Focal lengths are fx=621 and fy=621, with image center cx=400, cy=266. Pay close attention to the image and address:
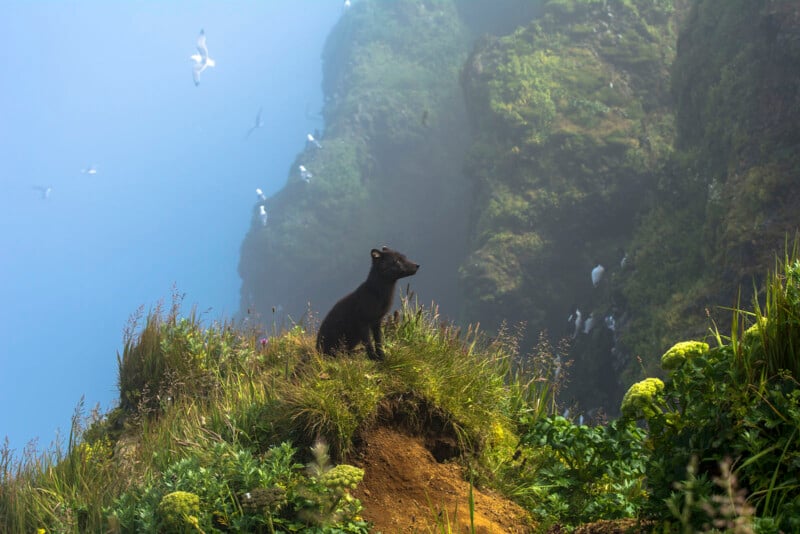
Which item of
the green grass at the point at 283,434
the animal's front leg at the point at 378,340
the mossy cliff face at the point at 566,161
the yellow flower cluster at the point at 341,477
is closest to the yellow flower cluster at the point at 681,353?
the green grass at the point at 283,434

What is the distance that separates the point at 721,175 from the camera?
51.9 feet

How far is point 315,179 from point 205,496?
46.7 meters

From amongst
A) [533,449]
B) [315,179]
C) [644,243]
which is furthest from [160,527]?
[315,179]

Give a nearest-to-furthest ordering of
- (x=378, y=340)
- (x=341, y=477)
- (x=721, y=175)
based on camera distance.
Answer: (x=341, y=477), (x=378, y=340), (x=721, y=175)

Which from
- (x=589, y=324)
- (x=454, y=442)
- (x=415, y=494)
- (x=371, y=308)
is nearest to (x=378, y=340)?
(x=371, y=308)

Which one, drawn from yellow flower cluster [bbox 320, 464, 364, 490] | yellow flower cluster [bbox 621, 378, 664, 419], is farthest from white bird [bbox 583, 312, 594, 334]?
yellow flower cluster [bbox 320, 464, 364, 490]

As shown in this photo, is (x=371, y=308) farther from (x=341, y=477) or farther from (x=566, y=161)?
(x=566, y=161)

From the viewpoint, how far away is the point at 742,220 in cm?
1277

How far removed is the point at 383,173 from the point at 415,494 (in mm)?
43700

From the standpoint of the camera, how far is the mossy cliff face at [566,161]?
23.1 meters

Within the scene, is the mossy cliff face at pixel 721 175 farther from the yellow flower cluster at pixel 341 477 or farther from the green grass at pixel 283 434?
the yellow flower cluster at pixel 341 477

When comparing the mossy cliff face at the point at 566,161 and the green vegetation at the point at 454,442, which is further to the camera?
the mossy cliff face at the point at 566,161

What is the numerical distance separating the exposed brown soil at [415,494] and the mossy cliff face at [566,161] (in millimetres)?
16434

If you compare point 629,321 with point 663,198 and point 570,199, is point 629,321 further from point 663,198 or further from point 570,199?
→ point 570,199
